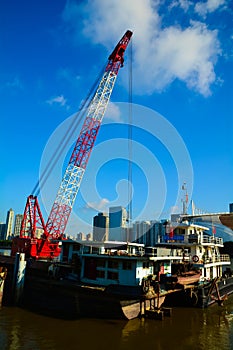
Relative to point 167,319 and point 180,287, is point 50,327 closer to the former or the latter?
point 167,319

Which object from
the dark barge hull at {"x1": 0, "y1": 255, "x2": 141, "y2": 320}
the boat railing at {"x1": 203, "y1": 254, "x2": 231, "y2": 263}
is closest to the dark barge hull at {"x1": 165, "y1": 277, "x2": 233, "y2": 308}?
the boat railing at {"x1": 203, "y1": 254, "x2": 231, "y2": 263}

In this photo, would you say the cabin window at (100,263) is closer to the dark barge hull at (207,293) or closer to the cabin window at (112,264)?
the cabin window at (112,264)

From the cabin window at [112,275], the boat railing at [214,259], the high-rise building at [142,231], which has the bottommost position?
the cabin window at [112,275]

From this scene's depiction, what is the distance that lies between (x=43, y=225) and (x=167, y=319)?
37097 millimetres

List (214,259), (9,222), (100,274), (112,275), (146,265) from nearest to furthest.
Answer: (112,275)
(146,265)
(100,274)
(214,259)
(9,222)

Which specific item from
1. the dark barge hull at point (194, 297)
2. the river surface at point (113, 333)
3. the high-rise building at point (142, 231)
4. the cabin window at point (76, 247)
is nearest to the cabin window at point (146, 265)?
the dark barge hull at point (194, 297)

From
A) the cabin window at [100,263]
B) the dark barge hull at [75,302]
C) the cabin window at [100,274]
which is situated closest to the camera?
the dark barge hull at [75,302]

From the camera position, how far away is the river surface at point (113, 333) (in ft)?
60.0

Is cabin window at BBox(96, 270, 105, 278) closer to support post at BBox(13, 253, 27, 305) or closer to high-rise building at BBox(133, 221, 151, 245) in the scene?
support post at BBox(13, 253, 27, 305)

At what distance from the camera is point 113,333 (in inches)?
798

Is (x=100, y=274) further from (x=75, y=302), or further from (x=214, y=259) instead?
(x=214, y=259)

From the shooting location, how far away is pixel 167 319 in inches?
965

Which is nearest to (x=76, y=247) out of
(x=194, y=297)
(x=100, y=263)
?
(x=100, y=263)

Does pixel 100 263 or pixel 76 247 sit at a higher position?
pixel 76 247
